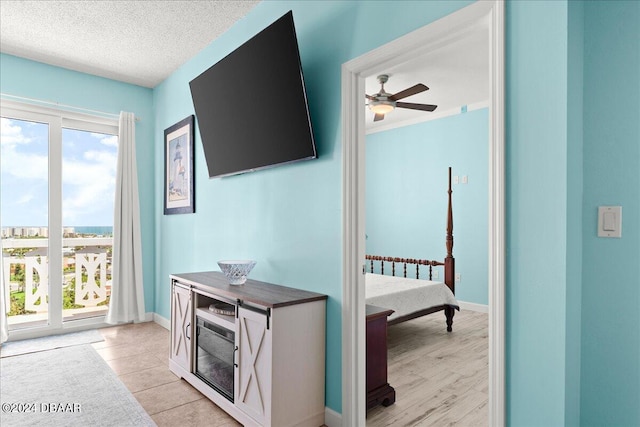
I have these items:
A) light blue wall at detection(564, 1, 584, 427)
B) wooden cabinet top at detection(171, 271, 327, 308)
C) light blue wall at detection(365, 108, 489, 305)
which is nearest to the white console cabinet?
wooden cabinet top at detection(171, 271, 327, 308)

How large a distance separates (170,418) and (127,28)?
114 inches

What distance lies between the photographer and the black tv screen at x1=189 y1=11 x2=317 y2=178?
7.14 feet

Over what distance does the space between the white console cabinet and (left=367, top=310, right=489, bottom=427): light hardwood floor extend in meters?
0.51

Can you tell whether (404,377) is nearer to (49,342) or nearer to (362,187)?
(362,187)

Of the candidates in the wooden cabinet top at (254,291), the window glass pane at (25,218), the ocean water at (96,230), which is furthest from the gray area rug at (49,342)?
the wooden cabinet top at (254,291)

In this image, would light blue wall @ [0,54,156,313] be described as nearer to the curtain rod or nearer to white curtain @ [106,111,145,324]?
the curtain rod

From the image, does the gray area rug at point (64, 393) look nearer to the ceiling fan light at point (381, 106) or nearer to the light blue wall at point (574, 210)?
the light blue wall at point (574, 210)

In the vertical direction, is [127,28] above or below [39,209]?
above

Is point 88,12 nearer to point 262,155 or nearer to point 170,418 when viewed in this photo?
point 262,155

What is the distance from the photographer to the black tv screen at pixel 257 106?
2.18 metres

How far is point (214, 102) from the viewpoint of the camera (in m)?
2.92

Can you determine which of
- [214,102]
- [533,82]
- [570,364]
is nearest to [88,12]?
[214,102]

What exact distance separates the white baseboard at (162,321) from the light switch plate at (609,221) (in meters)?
3.82

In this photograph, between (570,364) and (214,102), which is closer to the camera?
(570,364)
